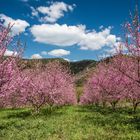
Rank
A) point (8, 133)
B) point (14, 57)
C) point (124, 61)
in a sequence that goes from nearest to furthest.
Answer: point (14, 57), point (8, 133), point (124, 61)

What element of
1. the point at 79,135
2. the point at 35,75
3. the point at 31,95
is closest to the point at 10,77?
the point at 79,135

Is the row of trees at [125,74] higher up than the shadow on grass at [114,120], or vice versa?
the row of trees at [125,74]

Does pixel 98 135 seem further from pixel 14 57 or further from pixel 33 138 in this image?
pixel 14 57

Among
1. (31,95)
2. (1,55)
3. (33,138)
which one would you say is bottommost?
(33,138)

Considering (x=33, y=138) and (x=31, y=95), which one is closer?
(x=33, y=138)

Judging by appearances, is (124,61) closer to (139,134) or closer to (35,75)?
(139,134)

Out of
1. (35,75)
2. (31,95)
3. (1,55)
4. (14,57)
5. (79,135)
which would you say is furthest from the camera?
(35,75)

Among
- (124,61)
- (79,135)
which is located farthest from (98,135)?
(124,61)

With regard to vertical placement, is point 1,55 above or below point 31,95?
A: above

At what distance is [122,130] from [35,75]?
21079mm

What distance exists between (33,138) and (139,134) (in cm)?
605

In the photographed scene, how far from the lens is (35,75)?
39.6 meters

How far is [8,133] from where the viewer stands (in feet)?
64.0

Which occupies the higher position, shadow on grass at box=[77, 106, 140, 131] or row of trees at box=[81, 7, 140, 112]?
row of trees at box=[81, 7, 140, 112]
